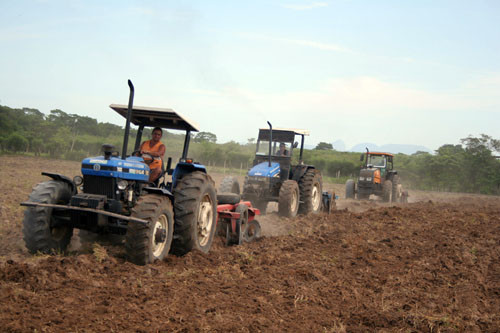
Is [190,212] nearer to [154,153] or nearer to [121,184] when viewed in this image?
[121,184]

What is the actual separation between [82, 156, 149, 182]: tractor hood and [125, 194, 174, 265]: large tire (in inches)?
20.5

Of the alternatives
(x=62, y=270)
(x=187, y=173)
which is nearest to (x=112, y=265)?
(x=62, y=270)

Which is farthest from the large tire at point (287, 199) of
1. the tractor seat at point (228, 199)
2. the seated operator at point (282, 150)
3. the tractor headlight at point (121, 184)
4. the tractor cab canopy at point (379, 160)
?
the tractor cab canopy at point (379, 160)

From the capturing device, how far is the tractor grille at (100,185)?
228 inches

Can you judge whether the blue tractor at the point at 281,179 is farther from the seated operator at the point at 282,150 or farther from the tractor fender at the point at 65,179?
the tractor fender at the point at 65,179

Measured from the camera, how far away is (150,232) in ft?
17.3

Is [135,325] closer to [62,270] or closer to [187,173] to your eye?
[62,270]

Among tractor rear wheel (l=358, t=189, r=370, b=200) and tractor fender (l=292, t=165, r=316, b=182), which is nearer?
tractor fender (l=292, t=165, r=316, b=182)

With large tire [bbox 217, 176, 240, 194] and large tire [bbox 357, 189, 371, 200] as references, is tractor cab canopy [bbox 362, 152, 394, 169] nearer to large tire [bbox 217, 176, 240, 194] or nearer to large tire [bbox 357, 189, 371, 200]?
large tire [bbox 357, 189, 371, 200]

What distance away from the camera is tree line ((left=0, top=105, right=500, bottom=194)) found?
39.4 metres

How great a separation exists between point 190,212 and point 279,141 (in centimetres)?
653

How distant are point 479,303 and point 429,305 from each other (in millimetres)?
736

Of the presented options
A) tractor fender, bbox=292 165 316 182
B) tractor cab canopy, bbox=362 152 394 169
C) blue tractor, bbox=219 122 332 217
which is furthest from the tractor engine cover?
tractor fender, bbox=292 165 316 182

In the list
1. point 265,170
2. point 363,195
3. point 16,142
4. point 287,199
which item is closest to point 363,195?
point 363,195
